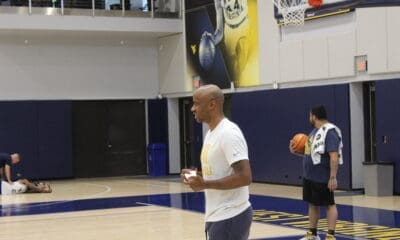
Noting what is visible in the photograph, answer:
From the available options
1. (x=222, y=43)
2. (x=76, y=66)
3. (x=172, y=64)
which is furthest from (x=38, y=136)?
(x=222, y=43)

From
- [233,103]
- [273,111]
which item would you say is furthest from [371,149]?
[233,103]

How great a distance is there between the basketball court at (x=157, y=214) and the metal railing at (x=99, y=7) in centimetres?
639

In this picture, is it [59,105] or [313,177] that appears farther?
[59,105]

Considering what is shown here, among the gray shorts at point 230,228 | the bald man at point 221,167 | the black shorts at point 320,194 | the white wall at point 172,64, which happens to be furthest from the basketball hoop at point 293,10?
the gray shorts at point 230,228

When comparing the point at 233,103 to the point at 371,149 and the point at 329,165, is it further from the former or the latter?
the point at 329,165

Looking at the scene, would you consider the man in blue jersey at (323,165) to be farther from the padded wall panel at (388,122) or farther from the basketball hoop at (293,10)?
the basketball hoop at (293,10)

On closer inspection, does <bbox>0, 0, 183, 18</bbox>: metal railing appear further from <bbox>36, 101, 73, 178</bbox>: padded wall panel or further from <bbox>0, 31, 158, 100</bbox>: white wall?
<bbox>36, 101, 73, 178</bbox>: padded wall panel

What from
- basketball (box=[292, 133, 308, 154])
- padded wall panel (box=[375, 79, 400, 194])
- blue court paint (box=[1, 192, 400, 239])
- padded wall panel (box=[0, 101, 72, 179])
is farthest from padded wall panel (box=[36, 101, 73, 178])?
basketball (box=[292, 133, 308, 154])

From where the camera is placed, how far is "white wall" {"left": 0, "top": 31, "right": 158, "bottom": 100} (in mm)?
26000

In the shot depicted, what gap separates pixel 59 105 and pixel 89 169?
2.71 meters

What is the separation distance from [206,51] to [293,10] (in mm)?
6604

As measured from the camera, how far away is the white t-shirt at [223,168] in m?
5.22

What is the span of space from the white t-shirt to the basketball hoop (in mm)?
13694

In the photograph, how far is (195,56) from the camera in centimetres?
2630
